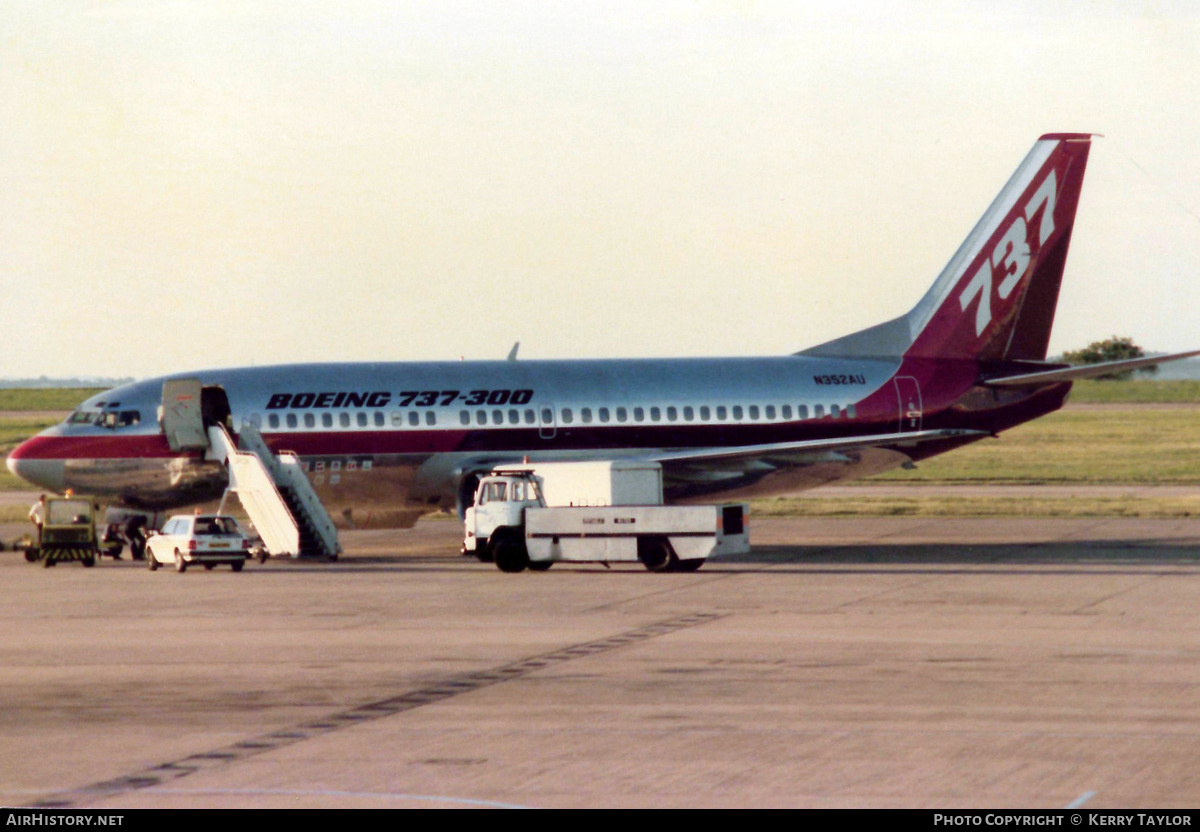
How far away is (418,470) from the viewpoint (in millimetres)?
43531

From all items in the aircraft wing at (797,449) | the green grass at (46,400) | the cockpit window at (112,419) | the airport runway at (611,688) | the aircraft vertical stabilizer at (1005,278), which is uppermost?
the green grass at (46,400)

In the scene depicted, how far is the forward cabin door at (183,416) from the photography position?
42125 millimetres

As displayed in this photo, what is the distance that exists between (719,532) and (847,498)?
29565 mm

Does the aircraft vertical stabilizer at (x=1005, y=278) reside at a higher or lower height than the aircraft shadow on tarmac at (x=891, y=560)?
higher

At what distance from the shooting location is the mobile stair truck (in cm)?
3541

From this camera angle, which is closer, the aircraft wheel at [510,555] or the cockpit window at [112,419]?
the aircraft wheel at [510,555]

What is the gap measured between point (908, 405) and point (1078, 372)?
15.1ft

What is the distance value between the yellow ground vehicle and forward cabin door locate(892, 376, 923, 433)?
21.2 meters

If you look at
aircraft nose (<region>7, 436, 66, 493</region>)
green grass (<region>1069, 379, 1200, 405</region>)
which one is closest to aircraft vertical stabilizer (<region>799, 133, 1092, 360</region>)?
aircraft nose (<region>7, 436, 66, 493</region>)

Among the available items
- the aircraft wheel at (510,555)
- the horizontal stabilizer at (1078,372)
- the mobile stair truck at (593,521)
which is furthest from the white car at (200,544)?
the horizontal stabilizer at (1078,372)

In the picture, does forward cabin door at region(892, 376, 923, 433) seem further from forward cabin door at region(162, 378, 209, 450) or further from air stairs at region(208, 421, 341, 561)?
forward cabin door at region(162, 378, 209, 450)

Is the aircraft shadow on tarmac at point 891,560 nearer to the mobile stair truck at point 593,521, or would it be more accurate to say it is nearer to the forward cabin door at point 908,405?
the mobile stair truck at point 593,521

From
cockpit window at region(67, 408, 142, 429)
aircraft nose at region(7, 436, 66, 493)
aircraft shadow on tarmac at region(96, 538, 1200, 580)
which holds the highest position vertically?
cockpit window at region(67, 408, 142, 429)

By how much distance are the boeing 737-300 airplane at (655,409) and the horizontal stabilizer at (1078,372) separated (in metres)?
0.09
